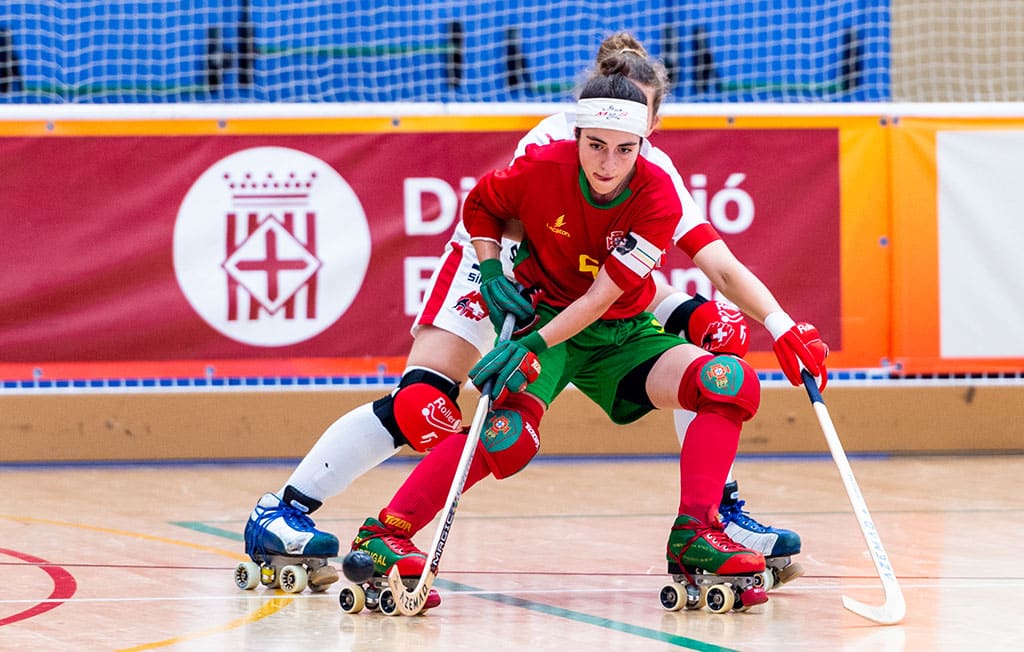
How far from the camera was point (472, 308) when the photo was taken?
391 cm

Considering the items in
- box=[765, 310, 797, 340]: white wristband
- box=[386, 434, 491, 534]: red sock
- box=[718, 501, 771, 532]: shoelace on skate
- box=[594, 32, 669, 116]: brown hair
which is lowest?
box=[718, 501, 771, 532]: shoelace on skate

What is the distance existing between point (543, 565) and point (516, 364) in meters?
0.89

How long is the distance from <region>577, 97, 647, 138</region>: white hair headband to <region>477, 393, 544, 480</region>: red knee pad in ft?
2.22

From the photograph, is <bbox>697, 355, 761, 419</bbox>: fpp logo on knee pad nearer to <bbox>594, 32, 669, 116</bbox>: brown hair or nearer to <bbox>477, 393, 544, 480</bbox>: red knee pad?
<bbox>477, 393, 544, 480</bbox>: red knee pad

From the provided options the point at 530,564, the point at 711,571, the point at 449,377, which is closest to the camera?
the point at 711,571

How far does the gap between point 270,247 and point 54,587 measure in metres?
3.05

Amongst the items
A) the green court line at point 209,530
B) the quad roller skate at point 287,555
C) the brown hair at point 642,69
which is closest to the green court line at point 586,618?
the quad roller skate at point 287,555

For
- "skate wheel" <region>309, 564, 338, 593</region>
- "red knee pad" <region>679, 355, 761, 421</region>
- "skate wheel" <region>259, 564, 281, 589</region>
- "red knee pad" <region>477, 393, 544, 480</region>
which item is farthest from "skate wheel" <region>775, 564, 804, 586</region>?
"skate wheel" <region>259, 564, 281, 589</region>

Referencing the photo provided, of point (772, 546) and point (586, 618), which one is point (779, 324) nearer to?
point (772, 546)

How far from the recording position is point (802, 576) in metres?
4.02

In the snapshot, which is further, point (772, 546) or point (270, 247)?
point (270, 247)

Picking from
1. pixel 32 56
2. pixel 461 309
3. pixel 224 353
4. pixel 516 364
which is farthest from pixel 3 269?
pixel 516 364

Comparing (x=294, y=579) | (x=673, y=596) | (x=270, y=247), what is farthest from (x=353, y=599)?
(x=270, y=247)

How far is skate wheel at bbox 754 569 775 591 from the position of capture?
12.5 ft
